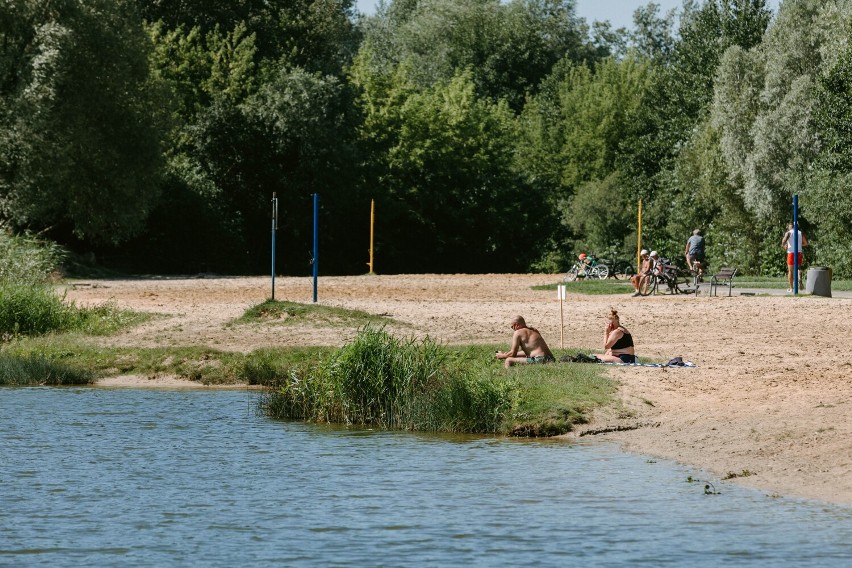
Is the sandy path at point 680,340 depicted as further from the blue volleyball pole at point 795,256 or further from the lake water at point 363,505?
the blue volleyball pole at point 795,256

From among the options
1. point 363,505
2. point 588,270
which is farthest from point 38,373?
point 588,270

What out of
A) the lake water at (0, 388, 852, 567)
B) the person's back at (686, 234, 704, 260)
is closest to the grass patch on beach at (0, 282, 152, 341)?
the lake water at (0, 388, 852, 567)

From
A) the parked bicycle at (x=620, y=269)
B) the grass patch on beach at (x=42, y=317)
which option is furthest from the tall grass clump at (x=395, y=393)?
the parked bicycle at (x=620, y=269)

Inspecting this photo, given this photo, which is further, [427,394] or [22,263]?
[22,263]

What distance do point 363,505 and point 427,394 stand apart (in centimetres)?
472

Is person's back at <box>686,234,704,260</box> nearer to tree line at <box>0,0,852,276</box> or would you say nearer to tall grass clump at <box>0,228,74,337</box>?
tree line at <box>0,0,852,276</box>

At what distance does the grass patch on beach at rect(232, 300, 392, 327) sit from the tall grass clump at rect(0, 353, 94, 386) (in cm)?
560

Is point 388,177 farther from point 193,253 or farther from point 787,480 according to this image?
point 787,480

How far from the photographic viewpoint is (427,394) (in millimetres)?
18469

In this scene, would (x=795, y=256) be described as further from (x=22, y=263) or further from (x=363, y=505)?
(x=363, y=505)

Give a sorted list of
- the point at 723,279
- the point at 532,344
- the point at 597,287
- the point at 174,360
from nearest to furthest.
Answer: the point at 532,344 < the point at 174,360 < the point at 723,279 < the point at 597,287

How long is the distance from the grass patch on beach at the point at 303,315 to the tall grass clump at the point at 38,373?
5.60 metres

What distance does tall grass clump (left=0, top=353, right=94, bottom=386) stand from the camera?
23734 millimetres

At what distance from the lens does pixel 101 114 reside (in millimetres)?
52938
